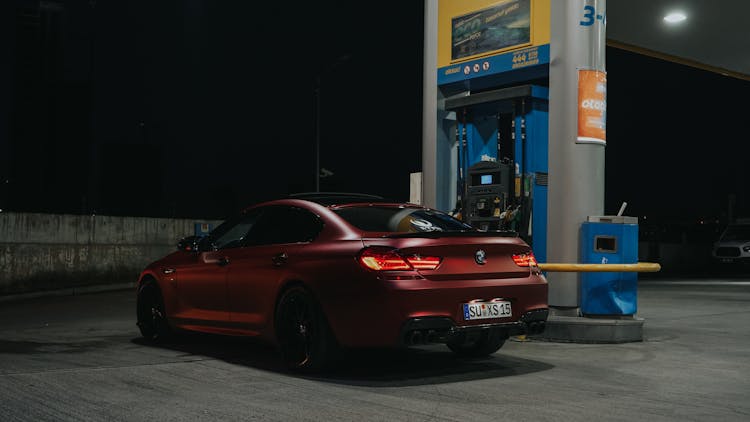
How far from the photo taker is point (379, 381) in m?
6.52

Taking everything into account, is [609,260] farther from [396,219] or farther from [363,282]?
[363,282]

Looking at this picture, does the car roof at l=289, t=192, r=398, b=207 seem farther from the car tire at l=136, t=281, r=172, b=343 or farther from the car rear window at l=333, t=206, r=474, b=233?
the car tire at l=136, t=281, r=172, b=343

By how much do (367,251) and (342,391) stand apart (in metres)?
1.06

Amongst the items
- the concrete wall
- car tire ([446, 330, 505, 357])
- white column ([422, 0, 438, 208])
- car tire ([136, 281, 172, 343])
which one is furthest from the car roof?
the concrete wall

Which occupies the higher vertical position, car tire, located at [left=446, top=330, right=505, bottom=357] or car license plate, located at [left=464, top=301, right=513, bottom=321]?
car license plate, located at [left=464, top=301, right=513, bottom=321]

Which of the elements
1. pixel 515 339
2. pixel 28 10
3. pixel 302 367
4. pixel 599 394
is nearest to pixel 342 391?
pixel 302 367

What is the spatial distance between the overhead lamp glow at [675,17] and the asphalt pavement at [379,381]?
535 centimetres

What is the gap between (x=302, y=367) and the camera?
6844 mm

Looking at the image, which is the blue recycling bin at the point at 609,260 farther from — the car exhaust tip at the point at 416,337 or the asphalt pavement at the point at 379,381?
the car exhaust tip at the point at 416,337

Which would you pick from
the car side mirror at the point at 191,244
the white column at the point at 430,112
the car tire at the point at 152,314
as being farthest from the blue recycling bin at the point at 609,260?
the car tire at the point at 152,314

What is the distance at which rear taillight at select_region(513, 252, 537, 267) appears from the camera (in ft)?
22.9

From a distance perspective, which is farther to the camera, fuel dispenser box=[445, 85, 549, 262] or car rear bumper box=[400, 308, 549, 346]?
fuel dispenser box=[445, 85, 549, 262]

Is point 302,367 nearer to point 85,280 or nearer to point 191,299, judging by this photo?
point 191,299

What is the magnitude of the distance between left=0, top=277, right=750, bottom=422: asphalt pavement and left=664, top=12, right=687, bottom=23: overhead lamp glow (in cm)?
535
